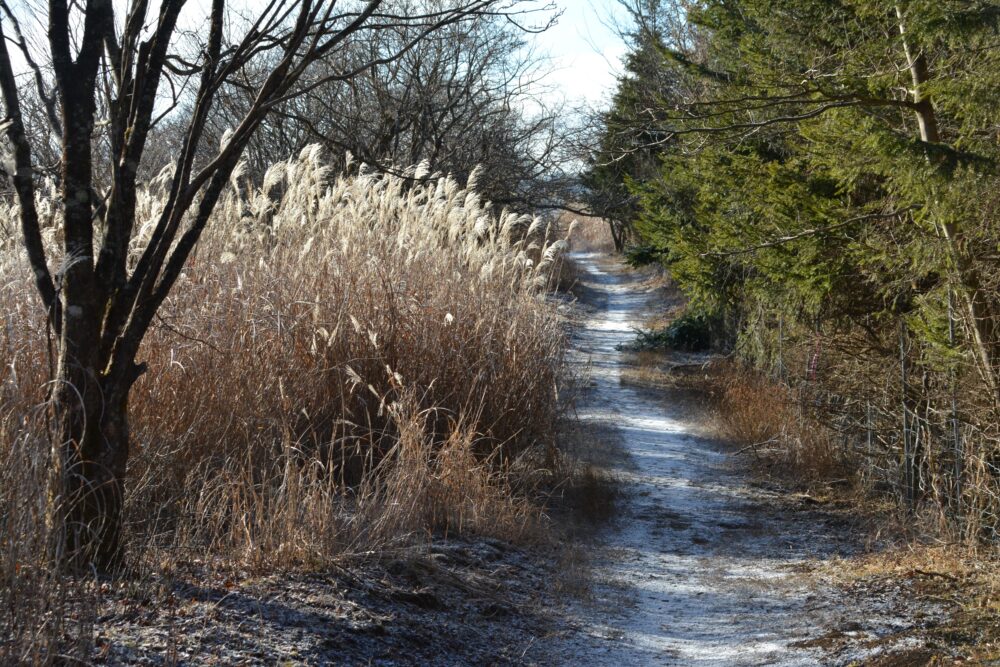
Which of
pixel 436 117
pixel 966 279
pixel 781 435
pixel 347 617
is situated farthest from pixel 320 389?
pixel 436 117

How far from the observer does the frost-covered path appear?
4.90 meters

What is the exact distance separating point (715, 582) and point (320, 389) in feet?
9.54

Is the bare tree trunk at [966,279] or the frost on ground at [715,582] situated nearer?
the frost on ground at [715,582]

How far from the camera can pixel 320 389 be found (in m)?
6.28

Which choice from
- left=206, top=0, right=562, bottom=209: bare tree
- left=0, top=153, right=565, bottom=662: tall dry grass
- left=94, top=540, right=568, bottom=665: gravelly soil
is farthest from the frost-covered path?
left=206, top=0, right=562, bottom=209: bare tree

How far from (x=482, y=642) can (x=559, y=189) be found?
49.1 ft

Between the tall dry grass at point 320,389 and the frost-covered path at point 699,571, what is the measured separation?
927mm

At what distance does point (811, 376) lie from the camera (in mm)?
9594

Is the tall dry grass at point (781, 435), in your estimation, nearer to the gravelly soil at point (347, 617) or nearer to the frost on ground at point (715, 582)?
the frost on ground at point (715, 582)

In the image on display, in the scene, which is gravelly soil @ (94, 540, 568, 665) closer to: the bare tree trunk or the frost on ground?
the frost on ground

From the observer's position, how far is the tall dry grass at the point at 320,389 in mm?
4488

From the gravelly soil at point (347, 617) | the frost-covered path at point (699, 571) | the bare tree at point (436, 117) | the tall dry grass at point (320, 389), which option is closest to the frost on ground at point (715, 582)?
the frost-covered path at point (699, 571)

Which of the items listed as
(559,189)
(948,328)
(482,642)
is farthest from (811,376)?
(559,189)

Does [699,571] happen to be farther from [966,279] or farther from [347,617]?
[347,617]
